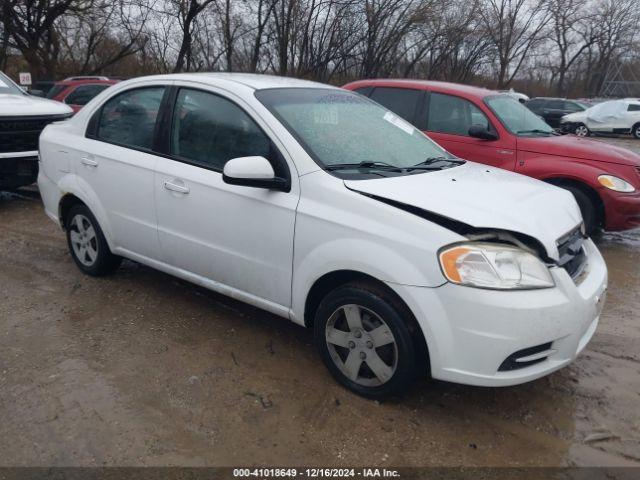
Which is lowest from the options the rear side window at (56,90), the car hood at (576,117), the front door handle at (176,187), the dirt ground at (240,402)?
the dirt ground at (240,402)

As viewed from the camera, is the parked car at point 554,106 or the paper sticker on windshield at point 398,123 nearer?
the paper sticker on windshield at point 398,123

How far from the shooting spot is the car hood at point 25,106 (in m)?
6.58

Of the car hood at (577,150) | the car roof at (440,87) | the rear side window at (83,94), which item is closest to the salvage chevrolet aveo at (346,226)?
the car hood at (577,150)

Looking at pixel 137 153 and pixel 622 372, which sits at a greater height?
pixel 137 153

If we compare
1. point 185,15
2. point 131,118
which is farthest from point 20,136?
point 185,15

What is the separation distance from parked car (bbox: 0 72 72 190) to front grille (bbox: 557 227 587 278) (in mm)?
6354

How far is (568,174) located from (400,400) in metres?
3.91

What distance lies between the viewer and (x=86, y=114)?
4.36m

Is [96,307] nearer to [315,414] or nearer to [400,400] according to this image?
[315,414]

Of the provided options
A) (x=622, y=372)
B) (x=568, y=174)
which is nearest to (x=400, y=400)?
(x=622, y=372)

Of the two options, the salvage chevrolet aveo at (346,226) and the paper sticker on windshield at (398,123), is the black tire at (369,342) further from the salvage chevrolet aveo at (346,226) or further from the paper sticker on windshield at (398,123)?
the paper sticker on windshield at (398,123)

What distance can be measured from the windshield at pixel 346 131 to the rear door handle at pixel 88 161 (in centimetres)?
155

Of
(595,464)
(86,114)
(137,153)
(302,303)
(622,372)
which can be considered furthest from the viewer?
(86,114)

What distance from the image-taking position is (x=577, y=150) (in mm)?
5879
